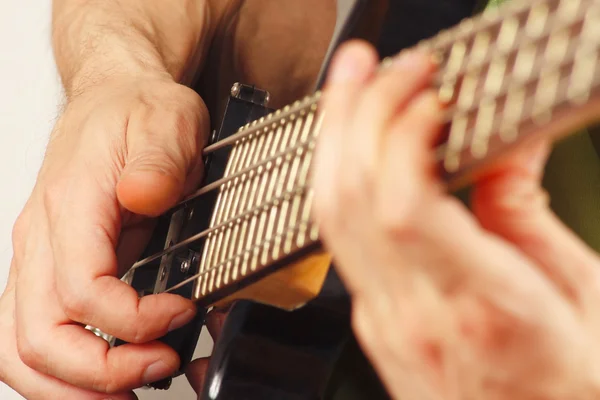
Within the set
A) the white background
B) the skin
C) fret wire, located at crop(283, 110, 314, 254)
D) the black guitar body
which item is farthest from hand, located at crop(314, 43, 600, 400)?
the white background

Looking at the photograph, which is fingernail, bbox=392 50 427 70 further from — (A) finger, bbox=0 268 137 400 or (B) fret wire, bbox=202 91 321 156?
(A) finger, bbox=0 268 137 400

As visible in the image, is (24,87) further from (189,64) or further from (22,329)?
(22,329)

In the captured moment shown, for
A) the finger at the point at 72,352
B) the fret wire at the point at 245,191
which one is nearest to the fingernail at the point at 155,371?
the finger at the point at 72,352

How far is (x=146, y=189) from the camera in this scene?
0.54 meters

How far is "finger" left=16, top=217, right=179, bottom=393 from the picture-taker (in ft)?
1.84

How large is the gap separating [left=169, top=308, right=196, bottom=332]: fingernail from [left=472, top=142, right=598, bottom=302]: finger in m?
0.34

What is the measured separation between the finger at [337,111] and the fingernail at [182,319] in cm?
30

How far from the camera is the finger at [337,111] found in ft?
0.93

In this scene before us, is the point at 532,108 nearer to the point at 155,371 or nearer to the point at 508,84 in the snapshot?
the point at 508,84

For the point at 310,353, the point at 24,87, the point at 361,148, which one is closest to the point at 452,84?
the point at 361,148

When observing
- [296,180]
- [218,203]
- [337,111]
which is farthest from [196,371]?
[337,111]

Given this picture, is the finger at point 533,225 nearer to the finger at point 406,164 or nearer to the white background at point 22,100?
the finger at point 406,164

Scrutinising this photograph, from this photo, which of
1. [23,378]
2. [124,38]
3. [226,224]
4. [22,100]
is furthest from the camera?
[22,100]

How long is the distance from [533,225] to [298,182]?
166 millimetres
